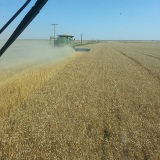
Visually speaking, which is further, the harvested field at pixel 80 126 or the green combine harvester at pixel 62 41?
the green combine harvester at pixel 62 41

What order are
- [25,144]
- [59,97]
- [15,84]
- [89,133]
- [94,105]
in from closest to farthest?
[25,144], [89,133], [94,105], [59,97], [15,84]

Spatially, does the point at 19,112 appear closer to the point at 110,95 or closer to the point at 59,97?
the point at 59,97

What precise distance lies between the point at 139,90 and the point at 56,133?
4869mm

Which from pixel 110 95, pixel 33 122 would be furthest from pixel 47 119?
pixel 110 95

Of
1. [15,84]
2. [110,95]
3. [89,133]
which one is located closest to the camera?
[89,133]

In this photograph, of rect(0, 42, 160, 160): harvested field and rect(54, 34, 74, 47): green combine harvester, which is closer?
rect(0, 42, 160, 160): harvested field

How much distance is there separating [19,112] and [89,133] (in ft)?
6.38

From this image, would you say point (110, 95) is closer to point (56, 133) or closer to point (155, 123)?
point (155, 123)

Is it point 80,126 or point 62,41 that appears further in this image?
point 62,41

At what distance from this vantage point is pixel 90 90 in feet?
22.8

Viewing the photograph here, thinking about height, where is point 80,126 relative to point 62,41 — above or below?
below

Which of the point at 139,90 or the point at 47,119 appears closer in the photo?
the point at 47,119

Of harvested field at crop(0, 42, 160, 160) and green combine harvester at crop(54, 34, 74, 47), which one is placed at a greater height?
green combine harvester at crop(54, 34, 74, 47)

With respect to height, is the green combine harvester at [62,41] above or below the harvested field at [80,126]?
above
